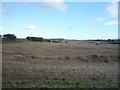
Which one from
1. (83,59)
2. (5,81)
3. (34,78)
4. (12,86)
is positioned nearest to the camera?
(12,86)

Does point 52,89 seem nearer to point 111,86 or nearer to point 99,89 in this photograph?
point 99,89

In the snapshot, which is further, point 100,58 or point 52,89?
point 100,58

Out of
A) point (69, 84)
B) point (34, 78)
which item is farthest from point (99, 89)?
point (34, 78)

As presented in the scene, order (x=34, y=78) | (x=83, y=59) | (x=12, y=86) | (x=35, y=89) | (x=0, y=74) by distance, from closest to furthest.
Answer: (x=35, y=89) → (x=12, y=86) → (x=34, y=78) → (x=0, y=74) → (x=83, y=59)

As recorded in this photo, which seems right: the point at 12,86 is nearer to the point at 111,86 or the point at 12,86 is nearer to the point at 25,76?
the point at 25,76

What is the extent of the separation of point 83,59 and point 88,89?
1021 centimetres

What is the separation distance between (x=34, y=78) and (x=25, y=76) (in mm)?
633

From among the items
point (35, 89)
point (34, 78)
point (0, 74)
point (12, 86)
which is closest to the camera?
point (35, 89)

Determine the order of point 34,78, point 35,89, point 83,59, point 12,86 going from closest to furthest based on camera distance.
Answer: point 35,89 < point 12,86 < point 34,78 < point 83,59

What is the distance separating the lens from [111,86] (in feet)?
28.0

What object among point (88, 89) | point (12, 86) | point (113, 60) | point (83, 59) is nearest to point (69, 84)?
point (88, 89)

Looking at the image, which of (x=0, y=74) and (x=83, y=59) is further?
(x=83, y=59)

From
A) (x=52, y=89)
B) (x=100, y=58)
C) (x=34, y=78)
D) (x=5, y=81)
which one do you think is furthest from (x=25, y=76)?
(x=100, y=58)

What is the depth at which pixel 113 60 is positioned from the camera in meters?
19.0
